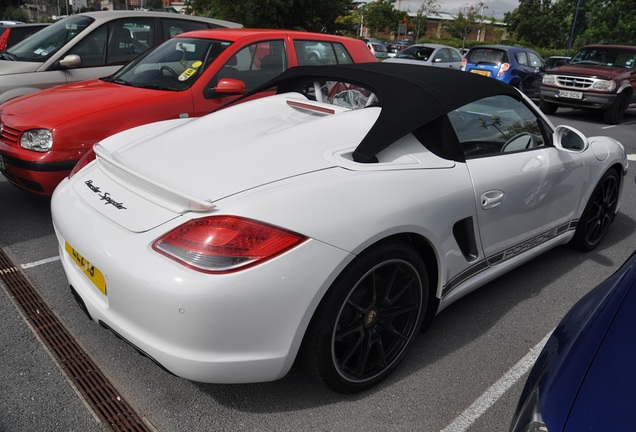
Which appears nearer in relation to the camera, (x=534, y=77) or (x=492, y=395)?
(x=492, y=395)

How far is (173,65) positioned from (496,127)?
125 inches

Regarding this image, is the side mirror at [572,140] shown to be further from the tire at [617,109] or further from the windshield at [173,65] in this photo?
the tire at [617,109]

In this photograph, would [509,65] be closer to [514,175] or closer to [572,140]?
[572,140]

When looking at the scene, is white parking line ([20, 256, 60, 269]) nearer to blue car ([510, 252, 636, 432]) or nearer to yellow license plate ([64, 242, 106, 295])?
yellow license plate ([64, 242, 106, 295])

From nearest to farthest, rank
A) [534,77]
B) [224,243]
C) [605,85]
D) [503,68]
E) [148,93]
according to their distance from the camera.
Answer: [224,243] < [148,93] < [605,85] < [503,68] < [534,77]

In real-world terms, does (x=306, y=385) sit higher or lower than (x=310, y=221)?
lower

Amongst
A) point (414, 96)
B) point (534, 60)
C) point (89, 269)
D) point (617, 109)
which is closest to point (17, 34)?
point (89, 269)

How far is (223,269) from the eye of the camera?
1854mm

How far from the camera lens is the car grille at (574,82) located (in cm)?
1179

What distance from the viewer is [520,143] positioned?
3172mm

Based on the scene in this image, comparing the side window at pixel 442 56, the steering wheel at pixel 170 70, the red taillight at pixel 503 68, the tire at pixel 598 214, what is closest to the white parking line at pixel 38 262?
the steering wheel at pixel 170 70

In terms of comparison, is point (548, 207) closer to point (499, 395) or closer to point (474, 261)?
point (474, 261)

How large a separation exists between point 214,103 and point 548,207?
9.80 ft

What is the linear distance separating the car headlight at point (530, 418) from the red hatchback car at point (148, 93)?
356cm
